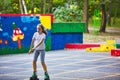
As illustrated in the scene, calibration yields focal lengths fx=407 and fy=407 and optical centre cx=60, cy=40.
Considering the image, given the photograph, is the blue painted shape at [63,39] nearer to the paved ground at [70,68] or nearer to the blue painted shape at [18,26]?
the blue painted shape at [18,26]

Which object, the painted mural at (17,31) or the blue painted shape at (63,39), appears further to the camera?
the blue painted shape at (63,39)

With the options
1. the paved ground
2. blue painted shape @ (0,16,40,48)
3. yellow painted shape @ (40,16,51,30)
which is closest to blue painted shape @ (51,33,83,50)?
yellow painted shape @ (40,16,51,30)

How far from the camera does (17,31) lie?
21672mm

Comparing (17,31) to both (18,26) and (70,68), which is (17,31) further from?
(70,68)

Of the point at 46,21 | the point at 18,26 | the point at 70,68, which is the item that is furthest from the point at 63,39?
the point at 70,68

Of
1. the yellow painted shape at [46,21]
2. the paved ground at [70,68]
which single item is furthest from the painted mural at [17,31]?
the paved ground at [70,68]

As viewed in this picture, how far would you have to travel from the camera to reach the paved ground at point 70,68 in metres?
13.1

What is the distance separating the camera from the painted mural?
21109 mm

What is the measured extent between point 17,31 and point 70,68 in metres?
7.27

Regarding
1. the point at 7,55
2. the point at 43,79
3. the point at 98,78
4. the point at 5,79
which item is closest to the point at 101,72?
the point at 98,78

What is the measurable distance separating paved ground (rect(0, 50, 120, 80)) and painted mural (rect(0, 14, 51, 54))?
2947 millimetres

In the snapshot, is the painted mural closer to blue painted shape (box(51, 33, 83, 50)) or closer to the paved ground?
blue painted shape (box(51, 33, 83, 50))

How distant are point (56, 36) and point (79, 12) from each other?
723 inches

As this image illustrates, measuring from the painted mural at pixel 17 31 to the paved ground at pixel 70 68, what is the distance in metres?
2.95
